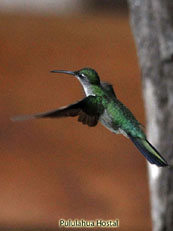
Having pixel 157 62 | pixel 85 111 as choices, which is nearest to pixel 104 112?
pixel 85 111

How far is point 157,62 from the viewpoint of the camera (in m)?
0.61

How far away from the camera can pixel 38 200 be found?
1.22 meters

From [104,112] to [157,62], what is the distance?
0.30 meters

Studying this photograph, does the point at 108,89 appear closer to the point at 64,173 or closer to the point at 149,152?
the point at 149,152

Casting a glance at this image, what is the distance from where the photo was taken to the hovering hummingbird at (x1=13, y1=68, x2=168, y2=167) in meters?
0.31

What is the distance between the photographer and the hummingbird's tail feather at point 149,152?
0.30 metres

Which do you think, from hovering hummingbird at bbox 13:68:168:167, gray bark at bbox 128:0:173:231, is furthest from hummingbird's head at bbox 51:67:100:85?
gray bark at bbox 128:0:173:231

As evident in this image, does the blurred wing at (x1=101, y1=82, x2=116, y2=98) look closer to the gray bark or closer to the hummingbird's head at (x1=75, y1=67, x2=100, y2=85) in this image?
the hummingbird's head at (x1=75, y1=67, x2=100, y2=85)

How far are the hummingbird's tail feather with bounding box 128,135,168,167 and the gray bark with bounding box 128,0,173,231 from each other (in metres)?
0.24

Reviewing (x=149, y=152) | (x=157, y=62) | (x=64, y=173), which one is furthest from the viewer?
(x=64, y=173)

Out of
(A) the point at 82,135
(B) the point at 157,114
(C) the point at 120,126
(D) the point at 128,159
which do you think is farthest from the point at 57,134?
(C) the point at 120,126

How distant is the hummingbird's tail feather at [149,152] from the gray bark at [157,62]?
244 millimetres

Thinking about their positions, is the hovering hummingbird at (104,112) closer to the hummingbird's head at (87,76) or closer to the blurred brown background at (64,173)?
the hummingbird's head at (87,76)

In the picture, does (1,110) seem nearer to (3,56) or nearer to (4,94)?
(4,94)
